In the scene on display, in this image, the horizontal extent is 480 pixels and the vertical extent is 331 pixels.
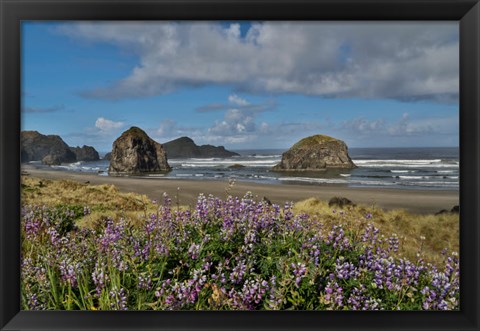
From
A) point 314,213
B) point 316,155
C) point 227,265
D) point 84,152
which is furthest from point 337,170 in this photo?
point 84,152

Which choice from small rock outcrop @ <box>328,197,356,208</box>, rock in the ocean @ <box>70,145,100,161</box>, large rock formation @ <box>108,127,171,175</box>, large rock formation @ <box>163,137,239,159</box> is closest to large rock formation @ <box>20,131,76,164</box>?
rock in the ocean @ <box>70,145,100,161</box>

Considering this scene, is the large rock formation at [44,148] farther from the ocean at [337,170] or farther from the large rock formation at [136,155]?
the large rock formation at [136,155]

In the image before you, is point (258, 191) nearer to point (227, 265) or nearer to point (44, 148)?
point (227, 265)

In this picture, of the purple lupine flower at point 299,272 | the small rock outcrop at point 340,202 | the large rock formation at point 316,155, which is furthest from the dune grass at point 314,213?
the purple lupine flower at point 299,272

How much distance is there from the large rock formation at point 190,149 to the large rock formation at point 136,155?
67 millimetres

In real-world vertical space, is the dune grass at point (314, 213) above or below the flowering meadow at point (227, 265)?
above

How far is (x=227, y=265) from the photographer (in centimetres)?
251

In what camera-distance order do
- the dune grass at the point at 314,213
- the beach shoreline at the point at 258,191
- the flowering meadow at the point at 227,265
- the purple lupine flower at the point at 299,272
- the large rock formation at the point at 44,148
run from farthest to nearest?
the beach shoreline at the point at 258,191
the dune grass at the point at 314,213
the large rock formation at the point at 44,148
the flowering meadow at the point at 227,265
the purple lupine flower at the point at 299,272

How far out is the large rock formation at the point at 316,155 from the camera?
113 inches

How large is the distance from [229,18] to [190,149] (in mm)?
962

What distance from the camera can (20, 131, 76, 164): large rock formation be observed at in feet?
8.54

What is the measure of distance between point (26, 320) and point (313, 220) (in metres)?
1.95

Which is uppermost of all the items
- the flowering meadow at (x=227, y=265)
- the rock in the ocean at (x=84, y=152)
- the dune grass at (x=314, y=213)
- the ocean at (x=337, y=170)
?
the rock in the ocean at (x=84, y=152)
